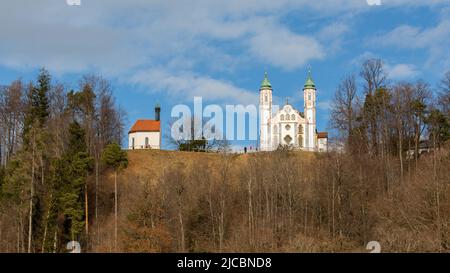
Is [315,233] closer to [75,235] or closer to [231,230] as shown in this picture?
[231,230]

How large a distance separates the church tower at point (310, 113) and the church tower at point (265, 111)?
18.4 ft

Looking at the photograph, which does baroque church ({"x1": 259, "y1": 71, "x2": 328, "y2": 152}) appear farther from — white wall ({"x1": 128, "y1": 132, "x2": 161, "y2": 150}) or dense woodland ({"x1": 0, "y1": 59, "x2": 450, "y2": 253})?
dense woodland ({"x1": 0, "y1": 59, "x2": 450, "y2": 253})

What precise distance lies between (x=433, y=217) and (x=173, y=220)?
15482 millimetres

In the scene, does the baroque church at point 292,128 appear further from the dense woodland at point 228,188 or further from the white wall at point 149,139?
the dense woodland at point 228,188

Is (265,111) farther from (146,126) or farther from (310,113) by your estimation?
(146,126)

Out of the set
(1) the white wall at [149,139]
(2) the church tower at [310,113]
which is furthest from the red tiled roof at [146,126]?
(2) the church tower at [310,113]

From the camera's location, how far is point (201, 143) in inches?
2490

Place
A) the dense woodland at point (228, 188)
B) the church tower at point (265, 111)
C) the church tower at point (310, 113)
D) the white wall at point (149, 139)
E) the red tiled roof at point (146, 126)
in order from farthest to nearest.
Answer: the church tower at point (265, 111) < the church tower at point (310, 113) < the red tiled roof at point (146, 126) < the white wall at point (149, 139) < the dense woodland at point (228, 188)

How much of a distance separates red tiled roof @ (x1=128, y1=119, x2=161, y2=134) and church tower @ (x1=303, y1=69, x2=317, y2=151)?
2121 centimetres

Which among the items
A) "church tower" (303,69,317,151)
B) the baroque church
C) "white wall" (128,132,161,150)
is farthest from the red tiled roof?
"church tower" (303,69,317,151)

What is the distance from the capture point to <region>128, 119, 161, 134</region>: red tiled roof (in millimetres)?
69688

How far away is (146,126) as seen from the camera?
70188 mm

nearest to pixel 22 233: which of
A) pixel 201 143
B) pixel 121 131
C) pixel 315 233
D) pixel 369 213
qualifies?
pixel 315 233

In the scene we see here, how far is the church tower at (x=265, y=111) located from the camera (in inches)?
3195
